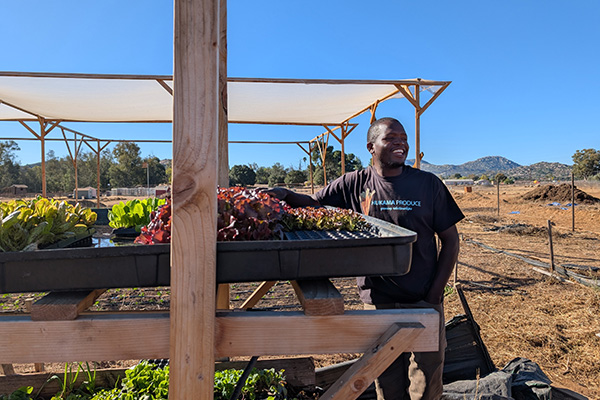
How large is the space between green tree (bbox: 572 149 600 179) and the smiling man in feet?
187

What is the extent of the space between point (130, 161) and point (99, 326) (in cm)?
5298

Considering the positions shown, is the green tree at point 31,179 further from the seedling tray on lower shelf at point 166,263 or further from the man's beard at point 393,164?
the seedling tray on lower shelf at point 166,263

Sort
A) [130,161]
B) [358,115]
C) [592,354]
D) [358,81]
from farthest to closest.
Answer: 1. [130,161]
2. [358,115]
3. [358,81]
4. [592,354]

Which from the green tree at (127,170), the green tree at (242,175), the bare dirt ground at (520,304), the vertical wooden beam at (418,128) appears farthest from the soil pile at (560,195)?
the green tree at (127,170)

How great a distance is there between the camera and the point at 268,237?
108cm

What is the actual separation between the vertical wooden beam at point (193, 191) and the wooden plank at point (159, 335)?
57mm

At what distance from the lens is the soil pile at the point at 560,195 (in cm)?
1895

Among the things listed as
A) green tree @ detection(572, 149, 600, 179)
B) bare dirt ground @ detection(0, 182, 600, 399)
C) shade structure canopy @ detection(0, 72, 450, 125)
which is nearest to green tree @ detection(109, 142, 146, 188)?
shade structure canopy @ detection(0, 72, 450, 125)

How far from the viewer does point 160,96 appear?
6.72m

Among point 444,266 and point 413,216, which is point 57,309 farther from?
point 444,266

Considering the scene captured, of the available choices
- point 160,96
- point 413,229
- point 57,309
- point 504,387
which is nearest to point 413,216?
point 413,229

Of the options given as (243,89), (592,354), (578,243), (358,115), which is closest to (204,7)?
(592,354)

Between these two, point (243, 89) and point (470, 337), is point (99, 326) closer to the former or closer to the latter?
point (470, 337)

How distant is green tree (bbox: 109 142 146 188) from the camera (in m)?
47.8
